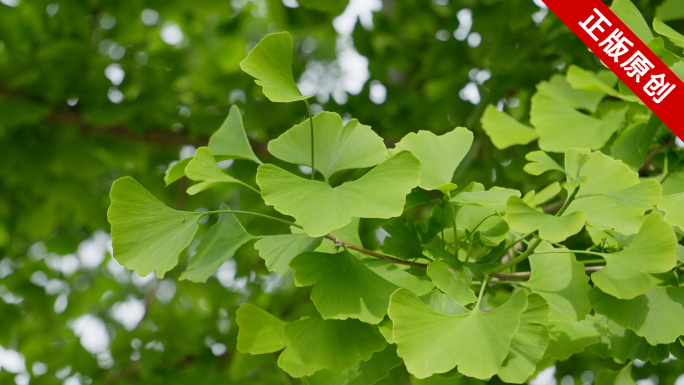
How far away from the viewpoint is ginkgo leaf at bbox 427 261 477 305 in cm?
38

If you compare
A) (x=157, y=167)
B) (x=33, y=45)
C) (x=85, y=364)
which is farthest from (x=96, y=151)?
(x=85, y=364)

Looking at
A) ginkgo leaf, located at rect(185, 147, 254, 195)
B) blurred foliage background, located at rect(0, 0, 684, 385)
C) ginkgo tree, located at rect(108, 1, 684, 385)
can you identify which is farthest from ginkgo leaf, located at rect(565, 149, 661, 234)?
blurred foliage background, located at rect(0, 0, 684, 385)

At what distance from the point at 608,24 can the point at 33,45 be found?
1047 mm

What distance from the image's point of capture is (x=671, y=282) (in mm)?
422

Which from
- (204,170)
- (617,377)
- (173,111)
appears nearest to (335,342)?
(204,170)

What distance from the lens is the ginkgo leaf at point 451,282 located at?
38 centimetres

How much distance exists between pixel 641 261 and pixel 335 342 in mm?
196

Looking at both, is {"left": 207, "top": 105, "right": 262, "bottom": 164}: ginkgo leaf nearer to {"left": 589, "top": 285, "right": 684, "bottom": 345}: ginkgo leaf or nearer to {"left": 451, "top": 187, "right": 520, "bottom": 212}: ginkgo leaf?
{"left": 451, "top": 187, "right": 520, "bottom": 212}: ginkgo leaf

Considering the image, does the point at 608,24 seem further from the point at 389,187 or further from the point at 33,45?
the point at 33,45

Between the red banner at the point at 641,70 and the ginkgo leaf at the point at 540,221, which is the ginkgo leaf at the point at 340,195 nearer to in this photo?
the ginkgo leaf at the point at 540,221

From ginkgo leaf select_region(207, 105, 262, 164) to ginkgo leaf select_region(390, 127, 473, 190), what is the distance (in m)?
0.12

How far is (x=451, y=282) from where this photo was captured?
38cm

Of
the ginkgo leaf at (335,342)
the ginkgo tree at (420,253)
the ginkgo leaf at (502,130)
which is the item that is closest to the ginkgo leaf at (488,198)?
the ginkgo tree at (420,253)

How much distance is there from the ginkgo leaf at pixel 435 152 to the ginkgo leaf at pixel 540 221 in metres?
0.07
